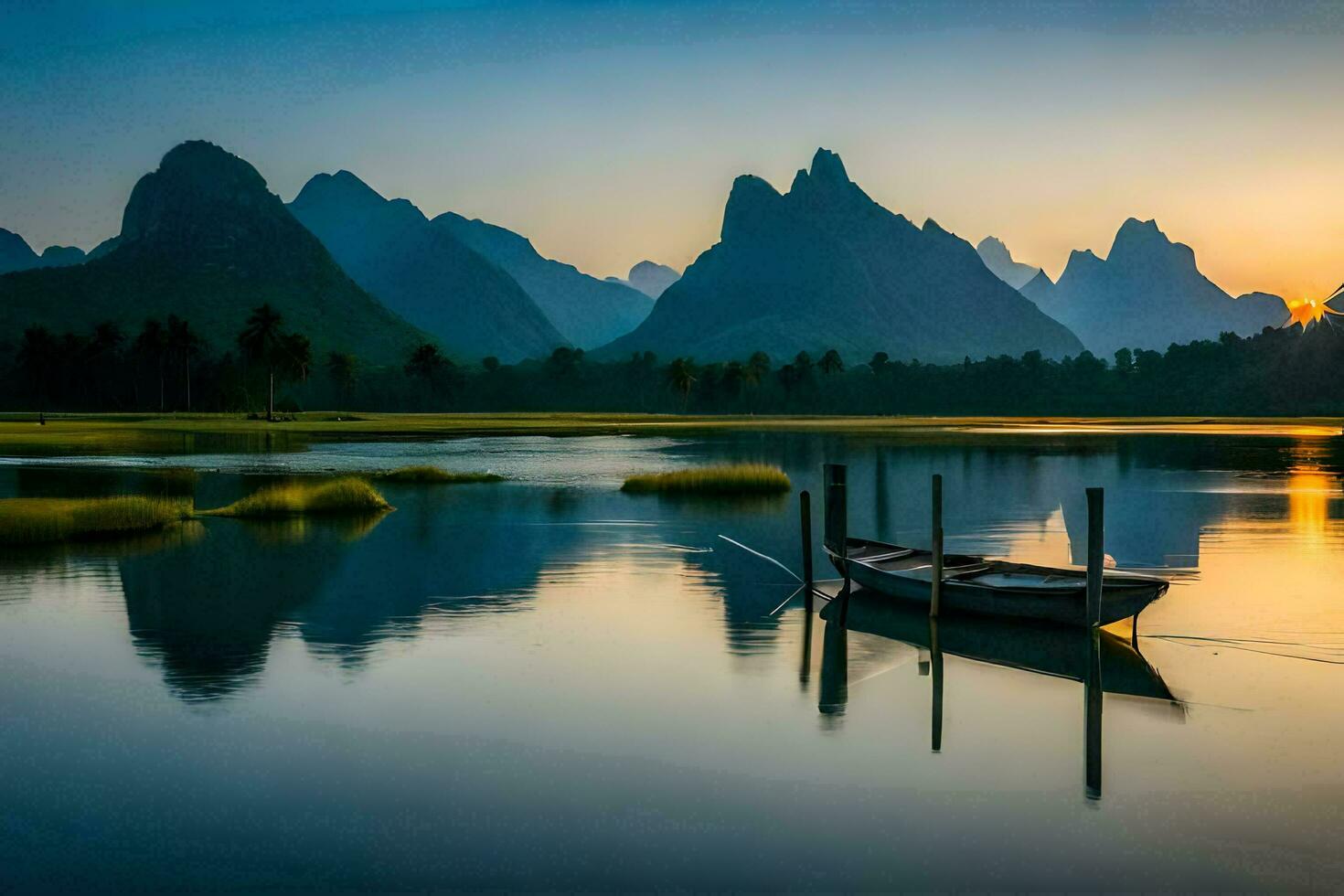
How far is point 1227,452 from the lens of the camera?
11206cm

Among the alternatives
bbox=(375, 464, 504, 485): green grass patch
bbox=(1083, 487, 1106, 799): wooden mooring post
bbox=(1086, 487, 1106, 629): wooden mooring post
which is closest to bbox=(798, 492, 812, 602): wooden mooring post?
bbox=(1083, 487, 1106, 799): wooden mooring post

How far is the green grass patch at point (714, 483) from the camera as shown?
219 ft

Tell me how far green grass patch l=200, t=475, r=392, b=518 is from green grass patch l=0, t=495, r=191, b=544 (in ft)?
9.94

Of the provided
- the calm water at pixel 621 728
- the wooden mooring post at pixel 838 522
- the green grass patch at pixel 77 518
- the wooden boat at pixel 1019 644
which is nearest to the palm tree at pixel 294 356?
the green grass patch at pixel 77 518

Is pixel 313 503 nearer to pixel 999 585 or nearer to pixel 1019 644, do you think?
pixel 999 585

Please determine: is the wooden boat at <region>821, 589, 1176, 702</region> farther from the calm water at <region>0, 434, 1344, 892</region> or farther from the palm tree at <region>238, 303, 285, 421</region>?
the palm tree at <region>238, 303, 285, 421</region>

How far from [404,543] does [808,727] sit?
27.9 meters

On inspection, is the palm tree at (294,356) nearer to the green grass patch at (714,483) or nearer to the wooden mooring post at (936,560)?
the green grass patch at (714,483)

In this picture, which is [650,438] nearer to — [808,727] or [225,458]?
[225,458]

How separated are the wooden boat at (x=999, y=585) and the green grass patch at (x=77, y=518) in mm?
28981

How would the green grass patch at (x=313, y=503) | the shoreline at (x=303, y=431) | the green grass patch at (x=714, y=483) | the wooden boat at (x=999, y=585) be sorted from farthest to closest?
the shoreline at (x=303, y=431), the green grass patch at (x=714, y=483), the green grass patch at (x=313, y=503), the wooden boat at (x=999, y=585)

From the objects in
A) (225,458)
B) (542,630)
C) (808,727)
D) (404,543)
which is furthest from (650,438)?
(808,727)

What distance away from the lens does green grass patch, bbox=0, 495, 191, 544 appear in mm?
44562

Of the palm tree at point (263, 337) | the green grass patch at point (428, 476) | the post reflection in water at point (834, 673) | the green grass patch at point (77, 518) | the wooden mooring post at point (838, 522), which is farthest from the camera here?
the palm tree at point (263, 337)
